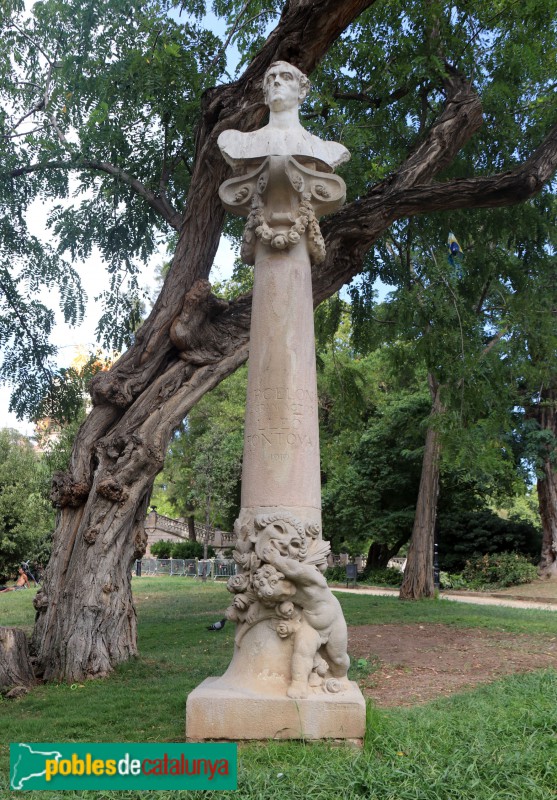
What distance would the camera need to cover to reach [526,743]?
4508 mm

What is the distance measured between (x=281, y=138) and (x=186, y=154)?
7.02m

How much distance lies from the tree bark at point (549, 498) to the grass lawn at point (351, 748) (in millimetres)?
16718

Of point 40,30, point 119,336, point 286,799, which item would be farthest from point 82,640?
point 40,30

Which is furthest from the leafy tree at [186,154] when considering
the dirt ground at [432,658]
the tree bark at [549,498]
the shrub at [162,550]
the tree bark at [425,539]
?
the shrub at [162,550]

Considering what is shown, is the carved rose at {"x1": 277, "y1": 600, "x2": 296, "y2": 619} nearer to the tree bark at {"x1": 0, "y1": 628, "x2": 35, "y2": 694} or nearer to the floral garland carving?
the floral garland carving

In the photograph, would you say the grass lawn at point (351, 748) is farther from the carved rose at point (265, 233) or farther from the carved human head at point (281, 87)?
the carved human head at point (281, 87)

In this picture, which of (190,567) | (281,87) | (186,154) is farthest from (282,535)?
(190,567)

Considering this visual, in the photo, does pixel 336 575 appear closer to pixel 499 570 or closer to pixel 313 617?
pixel 499 570

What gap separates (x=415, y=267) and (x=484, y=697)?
33.0ft

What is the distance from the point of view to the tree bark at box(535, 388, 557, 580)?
2336cm

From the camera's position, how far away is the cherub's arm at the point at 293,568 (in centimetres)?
486

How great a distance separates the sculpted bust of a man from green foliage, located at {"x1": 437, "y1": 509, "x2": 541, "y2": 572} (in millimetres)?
20933

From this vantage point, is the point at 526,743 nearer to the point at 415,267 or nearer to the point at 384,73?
the point at 384,73

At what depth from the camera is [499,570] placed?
77.9ft
